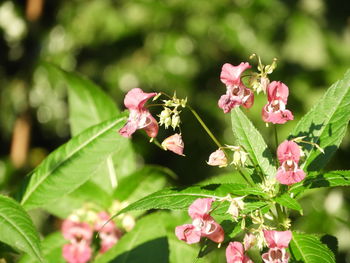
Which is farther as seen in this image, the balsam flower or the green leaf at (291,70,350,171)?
the green leaf at (291,70,350,171)

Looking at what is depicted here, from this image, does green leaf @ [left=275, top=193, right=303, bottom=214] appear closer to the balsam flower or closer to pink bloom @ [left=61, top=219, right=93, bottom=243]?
the balsam flower

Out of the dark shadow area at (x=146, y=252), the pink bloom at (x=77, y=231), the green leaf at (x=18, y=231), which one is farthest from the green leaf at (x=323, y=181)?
the pink bloom at (x=77, y=231)

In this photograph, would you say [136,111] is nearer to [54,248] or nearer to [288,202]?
[288,202]

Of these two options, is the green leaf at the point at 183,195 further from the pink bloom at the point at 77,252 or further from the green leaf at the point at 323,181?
the pink bloom at the point at 77,252

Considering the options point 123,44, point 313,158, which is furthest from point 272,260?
point 123,44

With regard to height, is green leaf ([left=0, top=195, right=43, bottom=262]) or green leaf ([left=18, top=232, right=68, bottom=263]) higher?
green leaf ([left=0, top=195, right=43, bottom=262])

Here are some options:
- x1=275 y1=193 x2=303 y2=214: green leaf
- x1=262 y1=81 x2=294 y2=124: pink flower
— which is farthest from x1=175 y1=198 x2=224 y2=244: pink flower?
x1=262 y1=81 x2=294 y2=124: pink flower

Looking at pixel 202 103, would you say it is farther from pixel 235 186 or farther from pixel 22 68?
pixel 235 186
